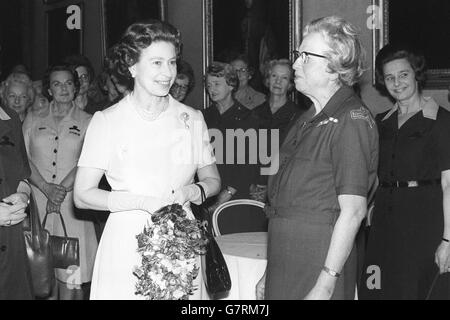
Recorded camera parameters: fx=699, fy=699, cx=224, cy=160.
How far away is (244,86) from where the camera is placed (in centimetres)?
665

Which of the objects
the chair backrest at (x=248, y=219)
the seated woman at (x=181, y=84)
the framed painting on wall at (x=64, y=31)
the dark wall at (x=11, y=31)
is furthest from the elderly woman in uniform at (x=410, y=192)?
the dark wall at (x=11, y=31)

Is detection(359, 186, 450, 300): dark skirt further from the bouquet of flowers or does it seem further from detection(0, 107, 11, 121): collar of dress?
detection(0, 107, 11, 121): collar of dress

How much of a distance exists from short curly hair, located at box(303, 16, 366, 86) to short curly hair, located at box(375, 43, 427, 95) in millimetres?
1887

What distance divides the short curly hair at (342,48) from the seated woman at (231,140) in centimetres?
278

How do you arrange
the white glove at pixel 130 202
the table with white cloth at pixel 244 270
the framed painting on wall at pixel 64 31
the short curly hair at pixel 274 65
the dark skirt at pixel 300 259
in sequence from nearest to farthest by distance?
the dark skirt at pixel 300 259
the white glove at pixel 130 202
the table with white cloth at pixel 244 270
the short curly hair at pixel 274 65
the framed painting on wall at pixel 64 31

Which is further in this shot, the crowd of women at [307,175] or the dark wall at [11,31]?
the dark wall at [11,31]

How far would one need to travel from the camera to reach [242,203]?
523 centimetres

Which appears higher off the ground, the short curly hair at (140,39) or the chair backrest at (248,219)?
the short curly hair at (140,39)

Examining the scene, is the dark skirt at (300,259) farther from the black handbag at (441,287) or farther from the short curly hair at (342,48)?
the black handbag at (441,287)

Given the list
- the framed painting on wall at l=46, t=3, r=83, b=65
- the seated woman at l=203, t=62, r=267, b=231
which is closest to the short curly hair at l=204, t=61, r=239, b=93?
the seated woman at l=203, t=62, r=267, b=231

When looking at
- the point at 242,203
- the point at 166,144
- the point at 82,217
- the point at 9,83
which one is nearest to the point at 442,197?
the point at 242,203

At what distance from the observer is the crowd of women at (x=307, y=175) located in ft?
8.75
